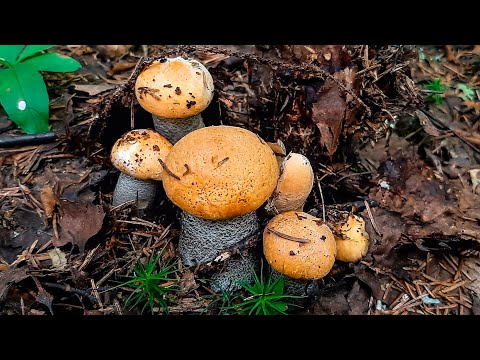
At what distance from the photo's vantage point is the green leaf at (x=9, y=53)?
11.7 ft

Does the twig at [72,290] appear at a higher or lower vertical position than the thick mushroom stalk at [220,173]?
lower

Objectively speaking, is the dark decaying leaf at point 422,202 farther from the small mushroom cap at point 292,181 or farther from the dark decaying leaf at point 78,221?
the dark decaying leaf at point 78,221

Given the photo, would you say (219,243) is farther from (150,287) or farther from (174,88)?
(174,88)

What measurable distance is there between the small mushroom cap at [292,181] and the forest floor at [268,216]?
0.66 ft

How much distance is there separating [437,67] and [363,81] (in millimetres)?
2453

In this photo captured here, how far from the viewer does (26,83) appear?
3.52 m

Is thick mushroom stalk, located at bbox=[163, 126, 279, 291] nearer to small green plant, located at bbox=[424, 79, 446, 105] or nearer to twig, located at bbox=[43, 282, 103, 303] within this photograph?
twig, located at bbox=[43, 282, 103, 303]

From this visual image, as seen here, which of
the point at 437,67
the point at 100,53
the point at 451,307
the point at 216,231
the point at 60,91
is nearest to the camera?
the point at 216,231

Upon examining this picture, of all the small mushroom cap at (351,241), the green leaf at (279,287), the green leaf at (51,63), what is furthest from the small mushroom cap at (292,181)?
the green leaf at (51,63)

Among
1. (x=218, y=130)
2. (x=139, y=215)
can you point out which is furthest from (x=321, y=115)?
(x=139, y=215)

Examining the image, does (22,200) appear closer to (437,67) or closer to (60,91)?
(60,91)

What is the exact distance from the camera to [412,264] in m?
3.28

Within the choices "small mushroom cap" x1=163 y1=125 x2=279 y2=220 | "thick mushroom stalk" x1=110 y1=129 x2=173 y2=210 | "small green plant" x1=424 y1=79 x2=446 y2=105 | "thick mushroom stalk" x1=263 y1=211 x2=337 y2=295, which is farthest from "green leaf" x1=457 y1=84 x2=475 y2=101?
"thick mushroom stalk" x1=110 y1=129 x2=173 y2=210

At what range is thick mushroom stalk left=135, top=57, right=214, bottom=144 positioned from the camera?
2.83 m
